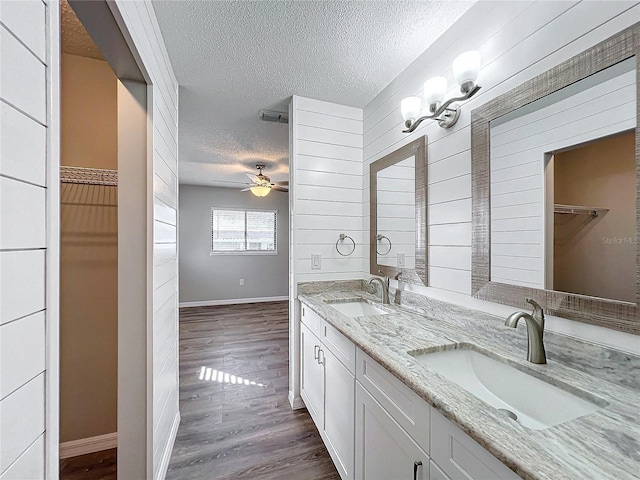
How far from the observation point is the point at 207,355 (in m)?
3.31

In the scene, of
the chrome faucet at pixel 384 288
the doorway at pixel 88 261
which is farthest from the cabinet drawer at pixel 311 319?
the doorway at pixel 88 261

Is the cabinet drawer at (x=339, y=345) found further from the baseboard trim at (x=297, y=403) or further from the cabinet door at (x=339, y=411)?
the baseboard trim at (x=297, y=403)

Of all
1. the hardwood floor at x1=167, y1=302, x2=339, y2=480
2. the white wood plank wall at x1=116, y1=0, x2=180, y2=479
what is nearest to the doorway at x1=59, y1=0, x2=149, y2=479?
the white wood plank wall at x1=116, y1=0, x2=180, y2=479

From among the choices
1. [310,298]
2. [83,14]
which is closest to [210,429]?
[310,298]

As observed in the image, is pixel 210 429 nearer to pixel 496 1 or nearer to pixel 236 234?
pixel 496 1

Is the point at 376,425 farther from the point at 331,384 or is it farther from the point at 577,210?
the point at 577,210

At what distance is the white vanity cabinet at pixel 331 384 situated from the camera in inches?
55.4

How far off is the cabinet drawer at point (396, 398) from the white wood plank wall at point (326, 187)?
111 cm

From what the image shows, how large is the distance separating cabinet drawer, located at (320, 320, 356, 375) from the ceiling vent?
191 centimetres

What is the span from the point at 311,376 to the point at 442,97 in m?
1.99

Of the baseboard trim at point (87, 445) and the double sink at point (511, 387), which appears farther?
the baseboard trim at point (87, 445)

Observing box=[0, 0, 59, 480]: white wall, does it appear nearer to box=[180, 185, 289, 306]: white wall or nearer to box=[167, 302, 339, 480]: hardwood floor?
box=[167, 302, 339, 480]: hardwood floor

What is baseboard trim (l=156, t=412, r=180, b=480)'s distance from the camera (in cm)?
156

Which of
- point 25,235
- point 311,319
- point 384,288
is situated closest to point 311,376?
point 311,319
